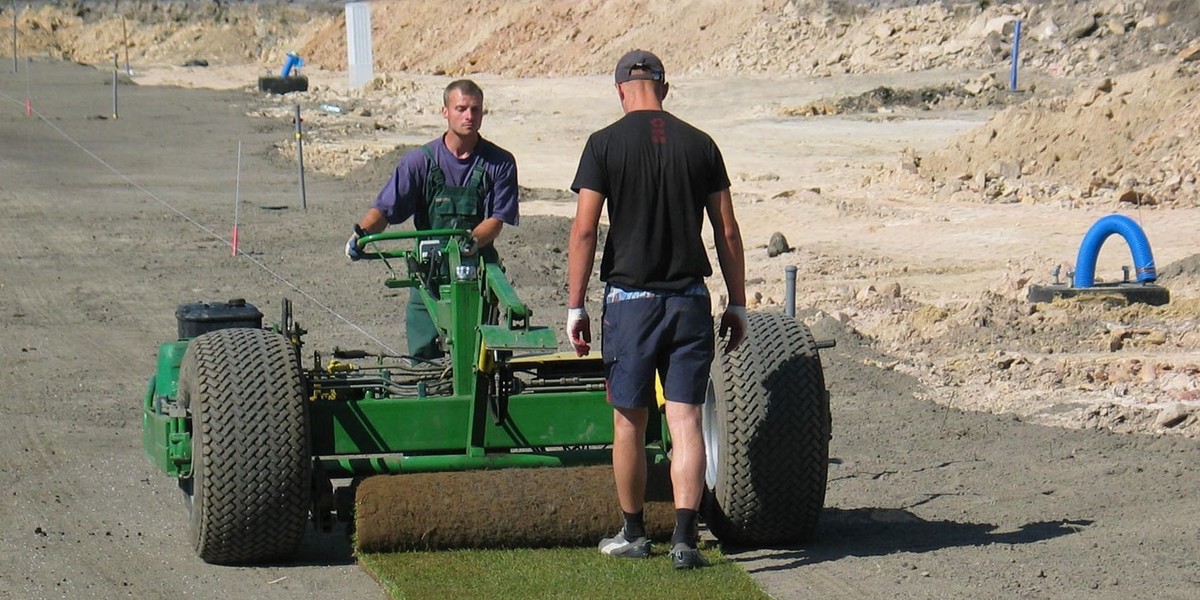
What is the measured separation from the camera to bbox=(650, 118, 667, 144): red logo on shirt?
6.07 metres

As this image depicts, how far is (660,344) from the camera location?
6.12m

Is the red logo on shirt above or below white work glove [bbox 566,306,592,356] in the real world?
above

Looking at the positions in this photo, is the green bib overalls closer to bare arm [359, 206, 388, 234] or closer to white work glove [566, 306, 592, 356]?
bare arm [359, 206, 388, 234]

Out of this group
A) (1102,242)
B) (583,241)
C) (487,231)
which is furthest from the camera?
(1102,242)

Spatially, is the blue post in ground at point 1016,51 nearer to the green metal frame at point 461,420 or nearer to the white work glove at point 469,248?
the green metal frame at point 461,420

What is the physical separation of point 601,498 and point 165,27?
75.4 meters

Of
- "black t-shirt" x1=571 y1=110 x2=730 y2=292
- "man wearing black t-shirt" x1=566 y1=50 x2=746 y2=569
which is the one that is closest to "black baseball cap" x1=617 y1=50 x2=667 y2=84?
"man wearing black t-shirt" x1=566 y1=50 x2=746 y2=569

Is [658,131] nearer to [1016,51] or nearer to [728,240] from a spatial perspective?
[728,240]

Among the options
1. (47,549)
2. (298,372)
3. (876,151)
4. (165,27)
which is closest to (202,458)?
(298,372)

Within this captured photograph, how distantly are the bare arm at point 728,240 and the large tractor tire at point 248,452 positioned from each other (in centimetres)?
170

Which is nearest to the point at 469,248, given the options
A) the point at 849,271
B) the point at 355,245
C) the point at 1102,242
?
the point at 355,245

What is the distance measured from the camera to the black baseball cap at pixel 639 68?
618 centimetres

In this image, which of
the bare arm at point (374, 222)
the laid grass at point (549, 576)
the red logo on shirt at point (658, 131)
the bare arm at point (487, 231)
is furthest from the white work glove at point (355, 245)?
the red logo on shirt at point (658, 131)

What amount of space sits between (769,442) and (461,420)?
1265 millimetres
